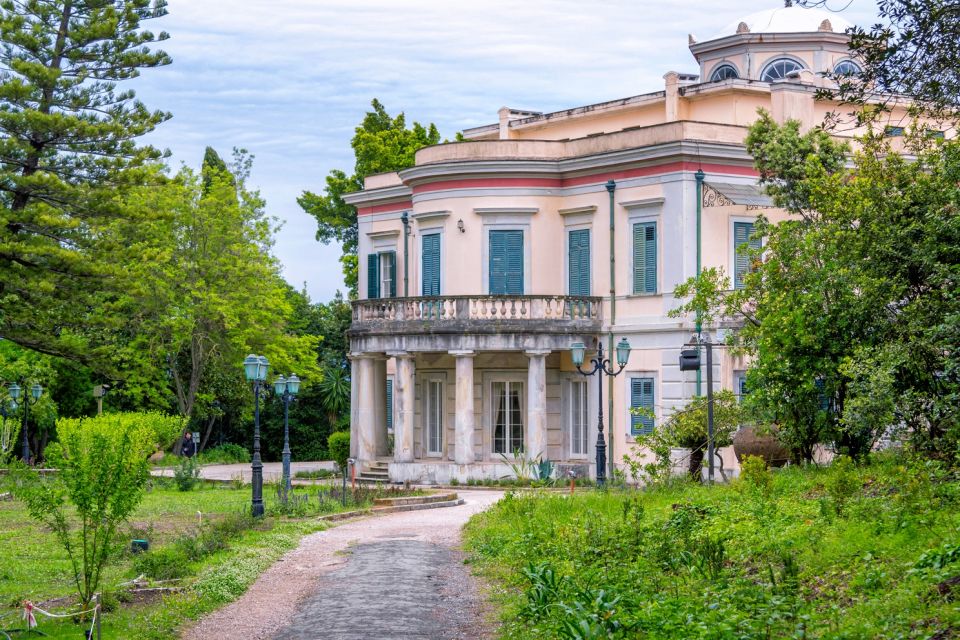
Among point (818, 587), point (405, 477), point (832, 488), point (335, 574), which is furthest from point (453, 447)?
point (818, 587)

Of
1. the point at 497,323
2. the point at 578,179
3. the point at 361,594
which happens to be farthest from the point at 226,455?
the point at 361,594

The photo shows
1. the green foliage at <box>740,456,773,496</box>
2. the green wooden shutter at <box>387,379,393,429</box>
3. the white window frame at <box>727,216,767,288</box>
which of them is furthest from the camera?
the green wooden shutter at <box>387,379,393,429</box>

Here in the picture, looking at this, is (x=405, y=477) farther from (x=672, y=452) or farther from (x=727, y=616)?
(x=727, y=616)

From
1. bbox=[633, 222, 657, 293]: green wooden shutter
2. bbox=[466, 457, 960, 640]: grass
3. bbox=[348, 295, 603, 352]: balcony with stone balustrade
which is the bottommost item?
bbox=[466, 457, 960, 640]: grass

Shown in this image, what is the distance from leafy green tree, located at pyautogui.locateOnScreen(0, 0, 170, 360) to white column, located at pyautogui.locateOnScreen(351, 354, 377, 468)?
7476 millimetres

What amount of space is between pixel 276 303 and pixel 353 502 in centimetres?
2321

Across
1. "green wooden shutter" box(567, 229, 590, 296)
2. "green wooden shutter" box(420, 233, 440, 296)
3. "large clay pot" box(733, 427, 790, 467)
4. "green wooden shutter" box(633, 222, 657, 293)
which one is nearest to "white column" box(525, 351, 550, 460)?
"green wooden shutter" box(567, 229, 590, 296)

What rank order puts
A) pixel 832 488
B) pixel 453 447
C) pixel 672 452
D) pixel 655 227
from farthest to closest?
pixel 453 447 < pixel 655 227 < pixel 672 452 < pixel 832 488

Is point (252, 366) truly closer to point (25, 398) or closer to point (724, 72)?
point (25, 398)

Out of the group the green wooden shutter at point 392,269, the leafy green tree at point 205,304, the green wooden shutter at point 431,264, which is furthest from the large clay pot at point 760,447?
the leafy green tree at point 205,304

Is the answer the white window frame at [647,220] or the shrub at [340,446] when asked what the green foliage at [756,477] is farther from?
the shrub at [340,446]

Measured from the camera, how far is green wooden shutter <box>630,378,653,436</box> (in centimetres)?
3183

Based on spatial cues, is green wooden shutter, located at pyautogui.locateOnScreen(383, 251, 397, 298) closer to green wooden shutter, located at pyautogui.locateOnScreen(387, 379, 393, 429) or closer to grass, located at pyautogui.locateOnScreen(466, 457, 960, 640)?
green wooden shutter, located at pyautogui.locateOnScreen(387, 379, 393, 429)

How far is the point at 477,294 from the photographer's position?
33500mm
